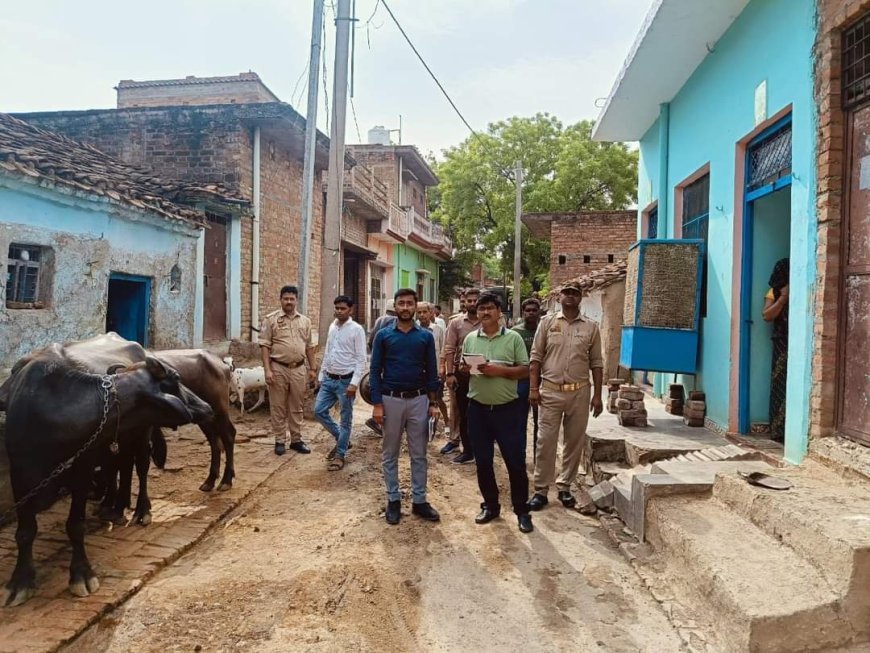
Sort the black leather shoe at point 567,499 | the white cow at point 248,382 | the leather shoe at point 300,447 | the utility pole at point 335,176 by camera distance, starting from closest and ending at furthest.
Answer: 1. the black leather shoe at point 567,499
2. the leather shoe at point 300,447
3. the white cow at point 248,382
4. the utility pole at point 335,176

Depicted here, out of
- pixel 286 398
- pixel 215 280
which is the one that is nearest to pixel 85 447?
pixel 286 398

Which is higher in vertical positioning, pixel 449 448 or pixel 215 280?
pixel 215 280

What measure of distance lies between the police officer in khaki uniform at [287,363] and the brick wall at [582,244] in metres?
11.7

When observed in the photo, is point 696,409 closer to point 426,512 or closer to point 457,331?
point 457,331

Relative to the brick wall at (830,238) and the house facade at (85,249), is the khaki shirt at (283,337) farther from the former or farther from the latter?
the brick wall at (830,238)

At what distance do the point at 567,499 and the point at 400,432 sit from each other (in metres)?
1.51

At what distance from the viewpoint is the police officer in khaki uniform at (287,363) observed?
6434 mm

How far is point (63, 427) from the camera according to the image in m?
3.30

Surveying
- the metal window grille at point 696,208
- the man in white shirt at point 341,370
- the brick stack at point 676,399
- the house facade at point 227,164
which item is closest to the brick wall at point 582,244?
the house facade at point 227,164

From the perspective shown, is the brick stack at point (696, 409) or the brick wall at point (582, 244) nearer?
the brick stack at point (696, 409)

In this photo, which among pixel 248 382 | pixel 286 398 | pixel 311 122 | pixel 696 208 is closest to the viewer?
pixel 286 398

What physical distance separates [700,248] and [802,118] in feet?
6.91

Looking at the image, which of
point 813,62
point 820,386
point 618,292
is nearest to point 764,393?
point 820,386

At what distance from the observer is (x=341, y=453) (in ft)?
20.1
